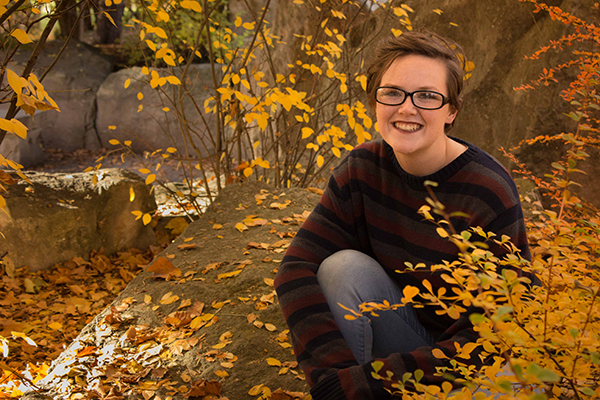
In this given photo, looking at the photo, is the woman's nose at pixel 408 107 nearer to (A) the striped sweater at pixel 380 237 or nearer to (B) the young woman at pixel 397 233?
(B) the young woman at pixel 397 233

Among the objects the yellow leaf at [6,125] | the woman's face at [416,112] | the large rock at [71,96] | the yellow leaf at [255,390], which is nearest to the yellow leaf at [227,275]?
the yellow leaf at [255,390]

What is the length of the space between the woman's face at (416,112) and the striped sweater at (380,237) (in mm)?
121

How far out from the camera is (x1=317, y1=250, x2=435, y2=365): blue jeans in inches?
58.2

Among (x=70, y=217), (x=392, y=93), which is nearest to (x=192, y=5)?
(x=392, y=93)

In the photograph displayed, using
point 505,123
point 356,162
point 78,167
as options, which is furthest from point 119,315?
point 78,167

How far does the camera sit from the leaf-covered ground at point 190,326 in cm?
177

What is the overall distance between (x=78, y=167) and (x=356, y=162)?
723 centimetres

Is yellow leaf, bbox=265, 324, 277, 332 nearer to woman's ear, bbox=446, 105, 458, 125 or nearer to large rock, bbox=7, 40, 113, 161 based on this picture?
woman's ear, bbox=446, 105, 458, 125

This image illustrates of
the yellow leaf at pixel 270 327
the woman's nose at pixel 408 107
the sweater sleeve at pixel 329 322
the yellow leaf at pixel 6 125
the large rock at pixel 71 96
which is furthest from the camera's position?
the large rock at pixel 71 96

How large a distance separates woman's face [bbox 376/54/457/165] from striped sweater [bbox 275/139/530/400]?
0.12m

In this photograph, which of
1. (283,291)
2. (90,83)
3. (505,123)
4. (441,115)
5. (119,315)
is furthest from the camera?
(90,83)

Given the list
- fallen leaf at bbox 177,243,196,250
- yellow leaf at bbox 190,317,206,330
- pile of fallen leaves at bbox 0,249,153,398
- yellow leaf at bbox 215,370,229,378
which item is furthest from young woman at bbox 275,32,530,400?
pile of fallen leaves at bbox 0,249,153,398

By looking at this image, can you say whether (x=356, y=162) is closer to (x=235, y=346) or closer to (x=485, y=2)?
(x=235, y=346)

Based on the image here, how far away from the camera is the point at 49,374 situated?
1871mm
